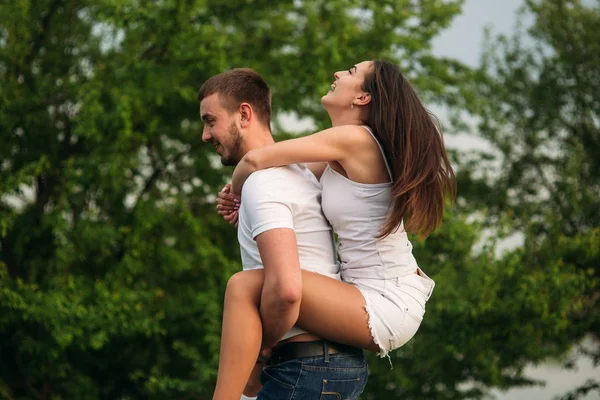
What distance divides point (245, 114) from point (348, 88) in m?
0.39

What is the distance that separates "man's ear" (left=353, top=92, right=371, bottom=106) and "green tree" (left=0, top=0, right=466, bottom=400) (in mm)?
6863

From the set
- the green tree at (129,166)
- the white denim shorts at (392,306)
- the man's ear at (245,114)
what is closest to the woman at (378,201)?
the white denim shorts at (392,306)

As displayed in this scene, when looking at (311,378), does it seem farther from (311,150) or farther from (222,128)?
(222,128)

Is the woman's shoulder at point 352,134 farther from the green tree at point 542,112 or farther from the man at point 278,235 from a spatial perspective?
the green tree at point 542,112

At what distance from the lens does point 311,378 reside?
2543 mm

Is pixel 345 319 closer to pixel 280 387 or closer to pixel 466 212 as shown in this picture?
pixel 280 387

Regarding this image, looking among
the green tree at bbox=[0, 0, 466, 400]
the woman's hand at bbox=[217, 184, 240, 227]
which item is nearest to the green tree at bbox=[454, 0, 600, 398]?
the green tree at bbox=[0, 0, 466, 400]

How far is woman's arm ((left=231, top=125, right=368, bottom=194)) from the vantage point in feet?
8.71

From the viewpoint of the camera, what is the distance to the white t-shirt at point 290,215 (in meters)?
2.48

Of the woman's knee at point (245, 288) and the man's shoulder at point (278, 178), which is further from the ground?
the man's shoulder at point (278, 178)

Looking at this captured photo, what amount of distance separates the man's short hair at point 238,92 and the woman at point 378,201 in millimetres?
275

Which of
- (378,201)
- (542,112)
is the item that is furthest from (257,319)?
(542,112)

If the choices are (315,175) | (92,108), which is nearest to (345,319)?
(315,175)

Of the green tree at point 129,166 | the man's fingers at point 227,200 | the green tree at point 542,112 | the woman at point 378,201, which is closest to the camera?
the woman at point 378,201
